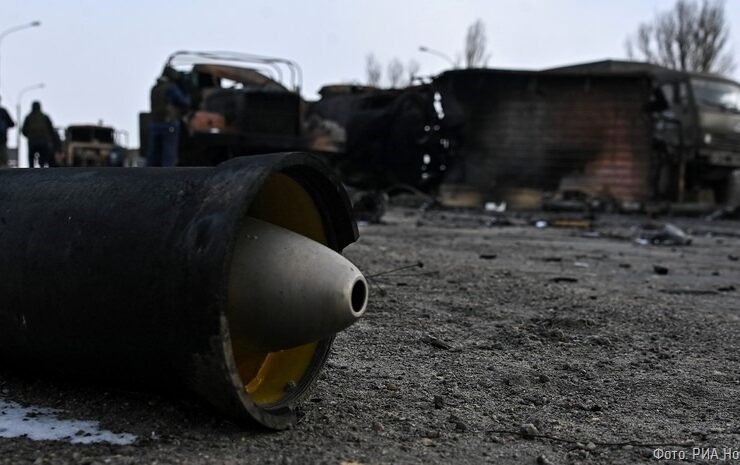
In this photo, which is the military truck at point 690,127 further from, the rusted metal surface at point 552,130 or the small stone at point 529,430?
the small stone at point 529,430

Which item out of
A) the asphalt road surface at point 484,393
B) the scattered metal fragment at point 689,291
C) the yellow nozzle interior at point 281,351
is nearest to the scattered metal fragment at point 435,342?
the asphalt road surface at point 484,393

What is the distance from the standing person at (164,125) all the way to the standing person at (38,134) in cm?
360

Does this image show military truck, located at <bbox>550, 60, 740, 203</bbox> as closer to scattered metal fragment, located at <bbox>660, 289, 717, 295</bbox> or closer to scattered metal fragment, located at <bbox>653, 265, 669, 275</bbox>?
scattered metal fragment, located at <bbox>653, 265, 669, 275</bbox>

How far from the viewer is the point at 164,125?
9281 millimetres

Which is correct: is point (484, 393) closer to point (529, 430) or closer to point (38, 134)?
point (529, 430)

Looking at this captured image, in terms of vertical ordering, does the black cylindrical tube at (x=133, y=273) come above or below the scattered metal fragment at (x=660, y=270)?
above

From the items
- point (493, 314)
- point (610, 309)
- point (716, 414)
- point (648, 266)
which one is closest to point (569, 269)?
point (648, 266)

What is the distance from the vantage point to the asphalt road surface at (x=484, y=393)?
172 centimetres

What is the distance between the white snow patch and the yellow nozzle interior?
367 millimetres

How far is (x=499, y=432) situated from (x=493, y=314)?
1597 mm

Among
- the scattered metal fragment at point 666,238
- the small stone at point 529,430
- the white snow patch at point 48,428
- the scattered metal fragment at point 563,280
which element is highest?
the white snow patch at point 48,428

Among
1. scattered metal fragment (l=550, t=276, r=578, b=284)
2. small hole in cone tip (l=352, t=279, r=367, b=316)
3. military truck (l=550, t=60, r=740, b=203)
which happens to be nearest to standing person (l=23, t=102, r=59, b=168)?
scattered metal fragment (l=550, t=276, r=578, b=284)

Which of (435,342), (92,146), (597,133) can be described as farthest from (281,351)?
(92,146)

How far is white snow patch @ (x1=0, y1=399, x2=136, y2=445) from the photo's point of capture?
5.55 feet
